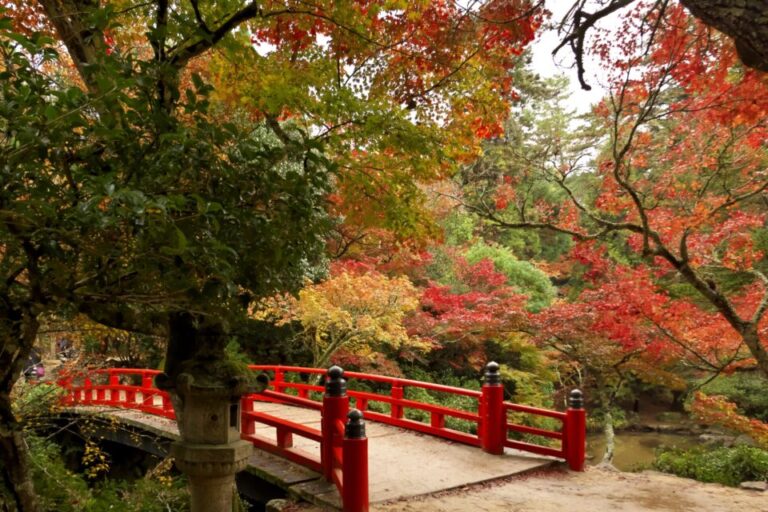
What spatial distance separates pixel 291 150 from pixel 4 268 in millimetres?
1522

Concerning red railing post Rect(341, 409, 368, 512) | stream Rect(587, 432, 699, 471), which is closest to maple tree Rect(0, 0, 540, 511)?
red railing post Rect(341, 409, 368, 512)

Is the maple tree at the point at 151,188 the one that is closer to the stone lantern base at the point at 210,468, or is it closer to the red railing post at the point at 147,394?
the stone lantern base at the point at 210,468

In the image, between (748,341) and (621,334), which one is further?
(621,334)

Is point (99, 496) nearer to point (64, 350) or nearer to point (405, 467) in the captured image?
point (64, 350)

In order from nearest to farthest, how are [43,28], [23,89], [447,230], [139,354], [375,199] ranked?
[23,89] → [43,28] → [375,199] → [139,354] → [447,230]

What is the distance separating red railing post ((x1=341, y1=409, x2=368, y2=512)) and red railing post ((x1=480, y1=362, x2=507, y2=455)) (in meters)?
2.71

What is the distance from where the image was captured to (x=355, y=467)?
4.94 meters

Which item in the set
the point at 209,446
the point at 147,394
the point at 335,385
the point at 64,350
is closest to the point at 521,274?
the point at 147,394

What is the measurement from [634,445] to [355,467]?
584 inches

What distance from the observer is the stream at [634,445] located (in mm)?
14938

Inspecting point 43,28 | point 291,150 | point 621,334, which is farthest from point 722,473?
point 43,28

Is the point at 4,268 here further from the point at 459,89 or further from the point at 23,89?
the point at 459,89

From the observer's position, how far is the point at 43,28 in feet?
19.5

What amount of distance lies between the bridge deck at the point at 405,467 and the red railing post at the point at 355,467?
0.46 metres
